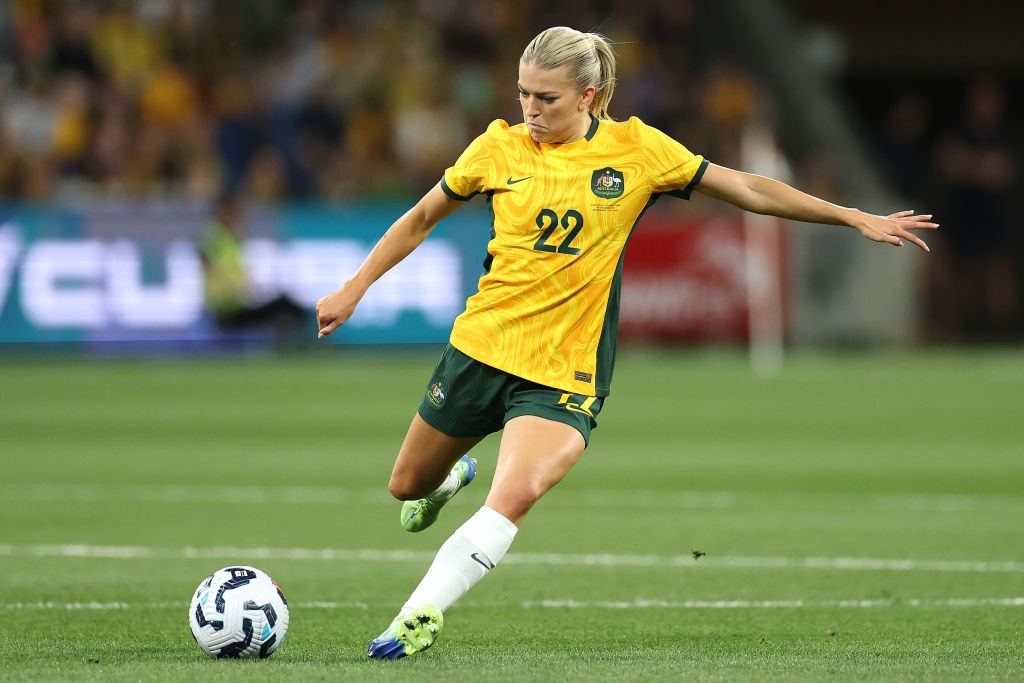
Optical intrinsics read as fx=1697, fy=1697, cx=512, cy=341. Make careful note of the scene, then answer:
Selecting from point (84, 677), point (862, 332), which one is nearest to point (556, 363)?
point (84, 677)

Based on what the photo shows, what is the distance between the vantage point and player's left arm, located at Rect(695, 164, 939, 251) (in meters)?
6.22

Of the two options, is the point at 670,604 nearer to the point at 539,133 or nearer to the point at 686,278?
the point at 539,133

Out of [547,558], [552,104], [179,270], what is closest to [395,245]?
[552,104]

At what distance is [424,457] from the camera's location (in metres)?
6.57

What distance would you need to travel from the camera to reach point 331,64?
24500 mm

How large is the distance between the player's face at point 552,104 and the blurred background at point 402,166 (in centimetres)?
1489

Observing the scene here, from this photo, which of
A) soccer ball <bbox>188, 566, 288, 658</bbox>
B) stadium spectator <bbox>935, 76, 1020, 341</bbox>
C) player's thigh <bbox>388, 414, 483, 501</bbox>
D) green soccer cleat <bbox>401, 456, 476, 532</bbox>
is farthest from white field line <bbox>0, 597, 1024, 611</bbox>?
stadium spectator <bbox>935, 76, 1020, 341</bbox>

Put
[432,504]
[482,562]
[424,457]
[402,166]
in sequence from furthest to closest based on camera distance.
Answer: [402,166] < [432,504] < [424,457] < [482,562]

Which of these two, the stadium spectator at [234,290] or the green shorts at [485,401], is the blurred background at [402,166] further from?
the green shorts at [485,401]

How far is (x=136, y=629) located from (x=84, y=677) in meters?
1.14

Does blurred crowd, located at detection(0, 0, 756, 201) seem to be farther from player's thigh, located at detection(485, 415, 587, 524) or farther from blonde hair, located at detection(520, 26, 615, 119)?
player's thigh, located at detection(485, 415, 587, 524)

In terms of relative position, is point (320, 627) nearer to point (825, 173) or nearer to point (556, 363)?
point (556, 363)

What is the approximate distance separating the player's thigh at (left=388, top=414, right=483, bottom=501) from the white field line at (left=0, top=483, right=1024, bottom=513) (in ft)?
14.1

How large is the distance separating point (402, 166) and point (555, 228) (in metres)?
17.7
